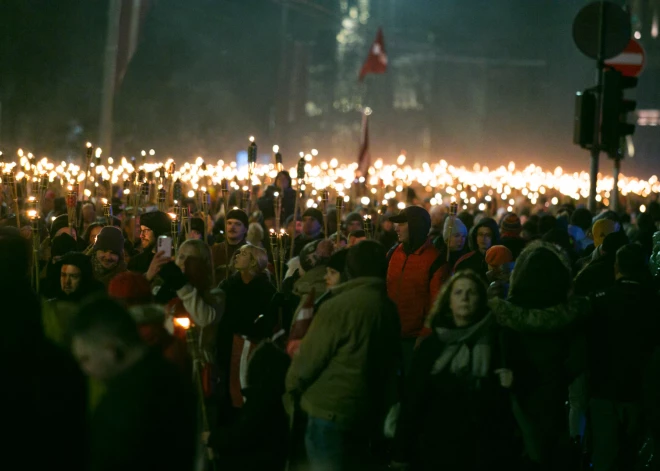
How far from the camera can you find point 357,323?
5668mm

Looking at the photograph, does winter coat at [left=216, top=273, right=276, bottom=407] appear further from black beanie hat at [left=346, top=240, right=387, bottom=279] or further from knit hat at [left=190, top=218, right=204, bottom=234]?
knit hat at [left=190, top=218, right=204, bottom=234]

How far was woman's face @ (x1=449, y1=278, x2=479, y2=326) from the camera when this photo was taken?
588cm

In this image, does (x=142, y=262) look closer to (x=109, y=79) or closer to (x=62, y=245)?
(x=62, y=245)

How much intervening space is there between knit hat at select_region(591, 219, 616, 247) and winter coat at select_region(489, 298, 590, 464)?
3.98 metres

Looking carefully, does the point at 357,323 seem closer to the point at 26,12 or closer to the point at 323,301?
the point at 323,301

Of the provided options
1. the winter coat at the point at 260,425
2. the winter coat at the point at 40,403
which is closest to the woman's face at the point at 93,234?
the winter coat at the point at 260,425

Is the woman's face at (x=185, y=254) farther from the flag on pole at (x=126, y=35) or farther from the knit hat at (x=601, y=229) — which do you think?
the flag on pole at (x=126, y=35)

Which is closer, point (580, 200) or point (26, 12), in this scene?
point (26, 12)

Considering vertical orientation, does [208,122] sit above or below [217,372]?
above

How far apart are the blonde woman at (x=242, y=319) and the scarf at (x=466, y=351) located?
1.35 meters

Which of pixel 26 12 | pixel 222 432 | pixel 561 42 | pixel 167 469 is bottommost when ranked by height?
pixel 222 432

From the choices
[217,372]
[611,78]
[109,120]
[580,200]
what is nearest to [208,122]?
[109,120]

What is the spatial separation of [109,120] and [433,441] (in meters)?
18.0

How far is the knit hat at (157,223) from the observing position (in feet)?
28.9
